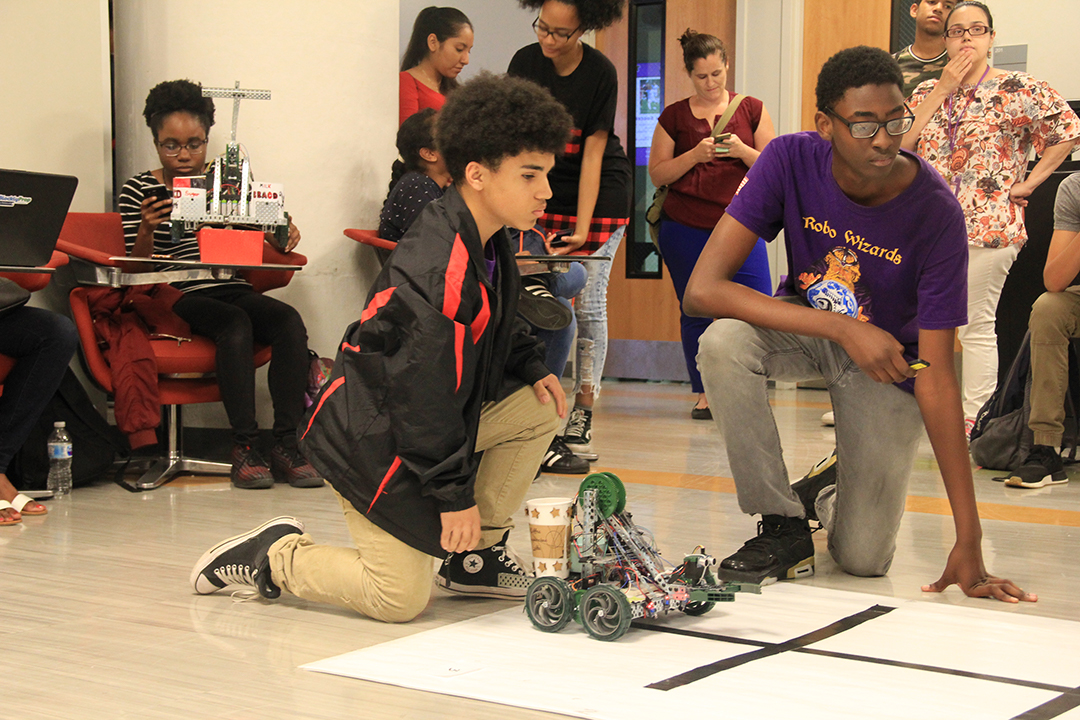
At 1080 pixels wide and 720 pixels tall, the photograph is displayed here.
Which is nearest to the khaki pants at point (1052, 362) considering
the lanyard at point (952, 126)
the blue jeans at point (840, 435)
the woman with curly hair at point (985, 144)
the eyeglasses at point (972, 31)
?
the woman with curly hair at point (985, 144)

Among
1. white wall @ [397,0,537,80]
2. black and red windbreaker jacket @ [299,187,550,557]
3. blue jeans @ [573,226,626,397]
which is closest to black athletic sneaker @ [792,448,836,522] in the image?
black and red windbreaker jacket @ [299,187,550,557]

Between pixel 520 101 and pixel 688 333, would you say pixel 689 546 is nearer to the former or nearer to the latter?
pixel 520 101

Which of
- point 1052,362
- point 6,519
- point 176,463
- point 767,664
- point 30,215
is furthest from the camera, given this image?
point 1052,362

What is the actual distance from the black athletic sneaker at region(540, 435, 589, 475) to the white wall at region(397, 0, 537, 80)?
3.76m

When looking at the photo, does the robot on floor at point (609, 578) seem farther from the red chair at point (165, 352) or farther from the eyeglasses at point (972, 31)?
the eyeglasses at point (972, 31)

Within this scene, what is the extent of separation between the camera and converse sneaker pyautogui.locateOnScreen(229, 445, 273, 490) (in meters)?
3.54

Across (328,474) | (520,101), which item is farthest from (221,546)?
(520,101)

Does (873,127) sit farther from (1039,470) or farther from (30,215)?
(30,215)

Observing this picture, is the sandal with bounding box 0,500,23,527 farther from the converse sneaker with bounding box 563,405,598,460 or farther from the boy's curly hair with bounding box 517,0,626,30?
the boy's curly hair with bounding box 517,0,626,30

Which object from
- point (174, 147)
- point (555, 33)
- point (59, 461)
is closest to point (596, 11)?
point (555, 33)

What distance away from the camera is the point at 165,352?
3580 mm

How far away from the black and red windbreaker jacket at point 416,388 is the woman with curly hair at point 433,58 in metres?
2.34

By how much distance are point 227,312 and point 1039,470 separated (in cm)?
271

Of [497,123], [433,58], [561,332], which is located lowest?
[561,332]
